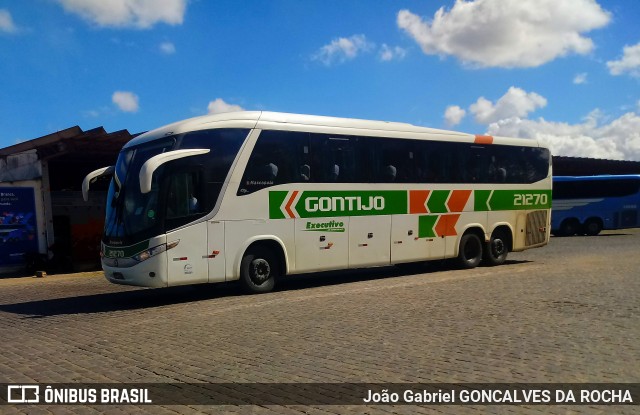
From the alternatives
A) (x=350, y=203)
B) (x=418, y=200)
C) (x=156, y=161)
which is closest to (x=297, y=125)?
(x=350, y=203)


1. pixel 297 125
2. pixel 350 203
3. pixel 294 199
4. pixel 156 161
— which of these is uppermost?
pixel 297 125

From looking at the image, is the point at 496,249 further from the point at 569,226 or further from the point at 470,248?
the point at 569,226

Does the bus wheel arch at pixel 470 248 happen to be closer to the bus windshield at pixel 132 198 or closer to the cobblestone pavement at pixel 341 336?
the cobblestone pavement at pixel 341 336

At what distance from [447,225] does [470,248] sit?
1422 millimetres

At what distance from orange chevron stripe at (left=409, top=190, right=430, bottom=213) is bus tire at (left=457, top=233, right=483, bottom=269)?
1920 mm

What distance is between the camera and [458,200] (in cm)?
1564

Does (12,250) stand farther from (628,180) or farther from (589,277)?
(628,180)

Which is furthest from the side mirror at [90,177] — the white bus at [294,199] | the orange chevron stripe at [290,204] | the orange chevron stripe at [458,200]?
the orange chevron stripe at [458,200]

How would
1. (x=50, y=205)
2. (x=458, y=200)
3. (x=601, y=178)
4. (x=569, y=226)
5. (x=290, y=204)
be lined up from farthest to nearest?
→ (x=569, y=226)
(x=601, y=178)
(x=50, y=205)
(x=458, y=200)
(x=290, y=204)

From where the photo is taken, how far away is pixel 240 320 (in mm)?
8828

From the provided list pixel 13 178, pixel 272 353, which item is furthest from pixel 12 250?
pixel 272 353

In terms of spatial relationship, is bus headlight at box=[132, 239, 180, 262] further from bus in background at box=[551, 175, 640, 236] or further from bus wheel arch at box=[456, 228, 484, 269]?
bus in background at box=[551, 175, 640, 236]

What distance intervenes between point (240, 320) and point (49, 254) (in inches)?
528

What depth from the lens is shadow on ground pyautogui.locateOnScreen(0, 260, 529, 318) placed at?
10.9 meters
